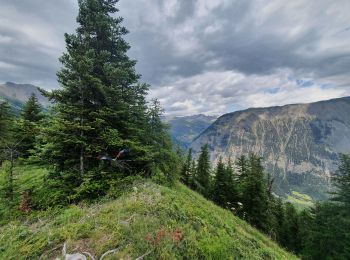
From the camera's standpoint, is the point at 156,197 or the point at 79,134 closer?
the point at 156,197

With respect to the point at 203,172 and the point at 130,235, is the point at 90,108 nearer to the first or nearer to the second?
the point at 130,235

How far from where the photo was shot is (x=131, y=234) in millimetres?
5344

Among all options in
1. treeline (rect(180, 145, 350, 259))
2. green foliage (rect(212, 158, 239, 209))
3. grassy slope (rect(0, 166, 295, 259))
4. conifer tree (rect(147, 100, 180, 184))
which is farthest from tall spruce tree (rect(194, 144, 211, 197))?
grassy slope (rect(0, 166, 295, 259))

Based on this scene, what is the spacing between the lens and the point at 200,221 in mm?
6711

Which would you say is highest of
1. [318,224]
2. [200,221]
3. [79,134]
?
[79,134]

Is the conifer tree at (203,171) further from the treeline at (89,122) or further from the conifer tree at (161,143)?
the treeline at (89,122)

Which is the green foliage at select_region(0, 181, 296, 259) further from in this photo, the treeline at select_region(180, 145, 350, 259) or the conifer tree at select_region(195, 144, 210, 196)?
the conifer tree at select_region(195, 144, 210, 196)

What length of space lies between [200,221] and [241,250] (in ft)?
4.95

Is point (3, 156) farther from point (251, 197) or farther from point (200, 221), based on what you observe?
point (251, 197)

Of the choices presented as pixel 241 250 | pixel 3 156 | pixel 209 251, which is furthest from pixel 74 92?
pixel 241 250

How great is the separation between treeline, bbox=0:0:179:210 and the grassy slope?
8.10 ft

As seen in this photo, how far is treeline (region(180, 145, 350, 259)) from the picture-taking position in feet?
67.0

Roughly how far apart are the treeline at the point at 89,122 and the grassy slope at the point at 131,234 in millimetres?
2468

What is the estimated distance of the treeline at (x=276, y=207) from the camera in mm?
20422
